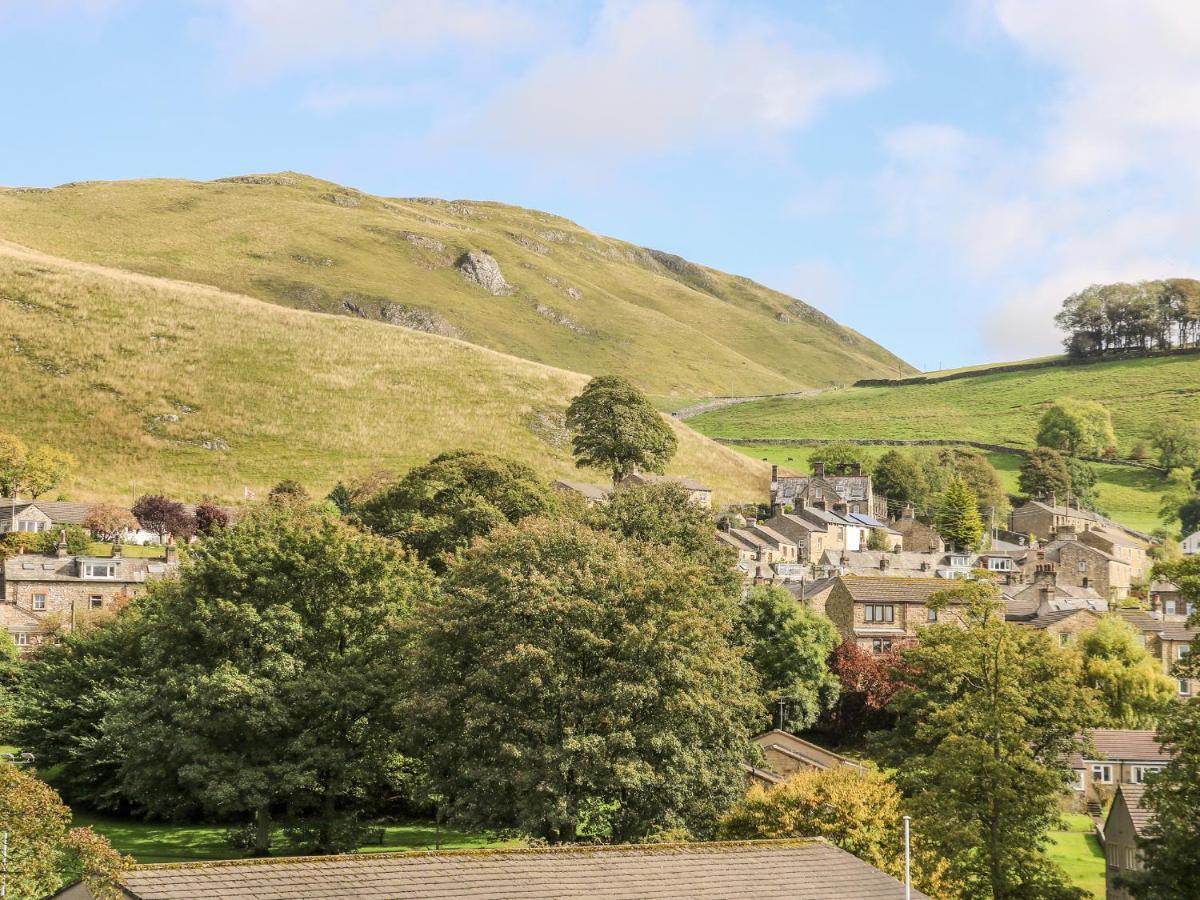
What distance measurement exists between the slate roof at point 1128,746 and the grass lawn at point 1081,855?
10.7 feet

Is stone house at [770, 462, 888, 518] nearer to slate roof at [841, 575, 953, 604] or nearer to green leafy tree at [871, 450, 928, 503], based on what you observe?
green leafy tree at [871, 450, 928, 503]

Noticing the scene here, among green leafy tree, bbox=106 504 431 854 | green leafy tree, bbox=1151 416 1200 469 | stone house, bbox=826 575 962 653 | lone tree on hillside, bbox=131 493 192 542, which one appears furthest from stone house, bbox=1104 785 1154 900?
green leafy tree, bbox=1151 416 1200 469

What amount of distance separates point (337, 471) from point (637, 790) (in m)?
85.9

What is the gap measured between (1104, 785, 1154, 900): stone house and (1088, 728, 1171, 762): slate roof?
9.55 m

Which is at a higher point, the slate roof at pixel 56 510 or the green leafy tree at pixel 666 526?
the slate roof at pixel 56 510

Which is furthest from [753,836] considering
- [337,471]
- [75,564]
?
[337,471]

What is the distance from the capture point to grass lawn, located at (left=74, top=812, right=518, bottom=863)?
151 feet

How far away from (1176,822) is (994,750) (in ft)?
18.6

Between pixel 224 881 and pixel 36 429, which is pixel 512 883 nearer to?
pixel 224 881

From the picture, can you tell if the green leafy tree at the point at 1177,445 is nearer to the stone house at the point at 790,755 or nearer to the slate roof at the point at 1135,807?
the stone house at the point at 790,755

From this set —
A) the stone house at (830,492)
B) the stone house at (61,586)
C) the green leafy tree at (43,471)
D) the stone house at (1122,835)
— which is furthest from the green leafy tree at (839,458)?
the stone house at (1122,835)

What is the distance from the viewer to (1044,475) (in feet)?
526

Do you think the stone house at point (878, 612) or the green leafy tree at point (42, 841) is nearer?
the green leafy tree at point (42, 841)

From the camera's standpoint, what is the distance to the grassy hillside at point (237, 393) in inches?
4872
